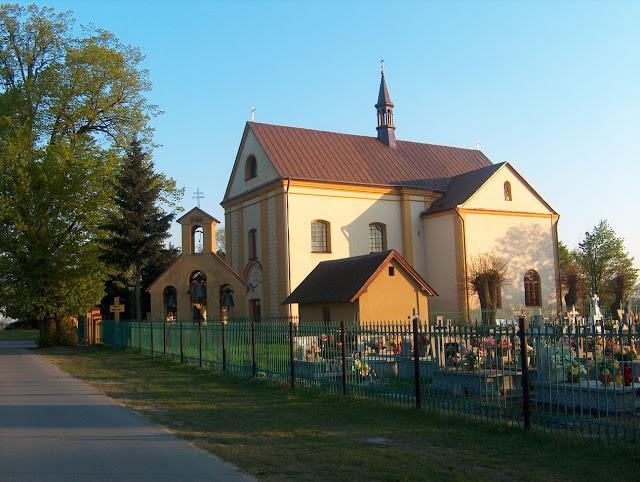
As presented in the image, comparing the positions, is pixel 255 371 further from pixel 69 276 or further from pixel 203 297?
pixel 69 276

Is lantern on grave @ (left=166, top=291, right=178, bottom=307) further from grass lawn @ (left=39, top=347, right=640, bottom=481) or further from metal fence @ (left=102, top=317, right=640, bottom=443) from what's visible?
grass lawn @ (left=39, top=347, right=640, bottom=481)

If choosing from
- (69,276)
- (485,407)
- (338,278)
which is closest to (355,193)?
(338,278)

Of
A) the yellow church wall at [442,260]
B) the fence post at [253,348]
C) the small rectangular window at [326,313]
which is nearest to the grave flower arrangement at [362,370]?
the fence post at [253,348]

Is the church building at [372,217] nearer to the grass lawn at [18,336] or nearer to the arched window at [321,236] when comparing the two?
the arched window at [321,236]

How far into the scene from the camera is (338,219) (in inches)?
1501

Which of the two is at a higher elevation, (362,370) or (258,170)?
(258,170)

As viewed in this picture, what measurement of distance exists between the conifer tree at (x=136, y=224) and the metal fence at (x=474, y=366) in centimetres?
2017

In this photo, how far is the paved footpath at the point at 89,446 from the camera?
7.37 m

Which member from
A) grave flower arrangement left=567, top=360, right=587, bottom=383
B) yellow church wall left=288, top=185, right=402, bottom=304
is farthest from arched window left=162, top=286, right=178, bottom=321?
grave flower arrangement left=567, top=360, right=587, bottom=383

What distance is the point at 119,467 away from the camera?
7660 mm

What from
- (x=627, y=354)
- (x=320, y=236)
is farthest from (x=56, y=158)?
(x=627, y=354)

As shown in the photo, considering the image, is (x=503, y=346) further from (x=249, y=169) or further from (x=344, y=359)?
(x=249, y=169)

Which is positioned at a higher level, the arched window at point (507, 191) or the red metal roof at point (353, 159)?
the red metal roof at point (353, 159)

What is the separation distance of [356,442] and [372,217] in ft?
99.9
